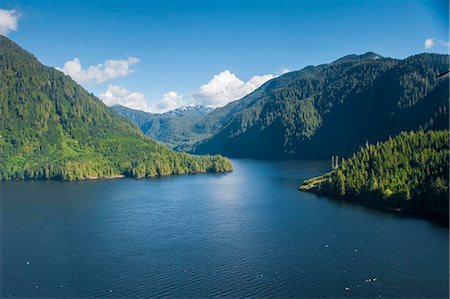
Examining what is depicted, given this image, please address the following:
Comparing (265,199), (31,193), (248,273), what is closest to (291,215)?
(265,199)

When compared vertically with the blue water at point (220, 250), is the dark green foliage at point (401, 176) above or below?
above

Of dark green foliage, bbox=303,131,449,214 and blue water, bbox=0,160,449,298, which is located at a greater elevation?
dark green foliage, bbox=303,131,449,214

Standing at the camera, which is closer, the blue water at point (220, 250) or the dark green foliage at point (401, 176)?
the blue water at point (220, 250)

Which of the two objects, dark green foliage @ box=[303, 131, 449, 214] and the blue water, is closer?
the blue water

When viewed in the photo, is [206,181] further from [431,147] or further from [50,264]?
[50,264]
